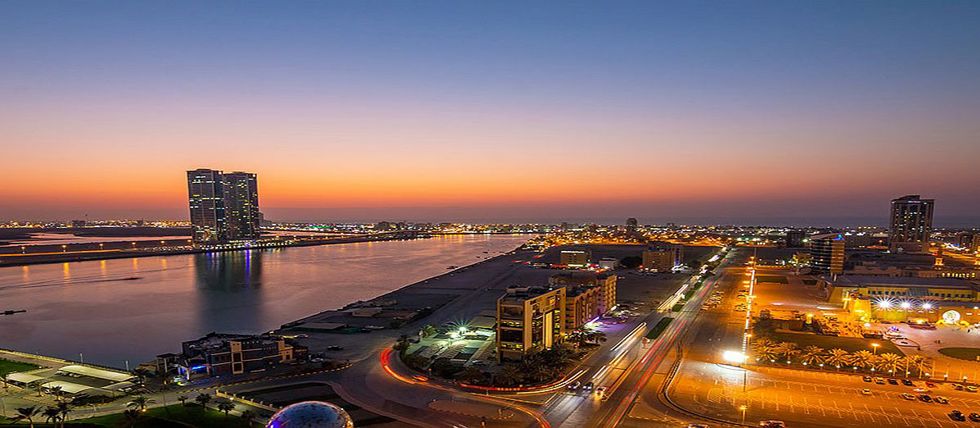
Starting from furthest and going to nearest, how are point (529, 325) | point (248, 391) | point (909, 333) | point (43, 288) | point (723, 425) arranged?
point (43, 288), point (909, 333), point (529, 325), point (248, 391), point (723, 425)

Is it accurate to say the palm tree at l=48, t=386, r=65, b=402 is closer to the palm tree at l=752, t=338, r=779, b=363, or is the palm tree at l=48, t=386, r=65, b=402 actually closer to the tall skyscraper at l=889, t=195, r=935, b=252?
the palm tree at l=752, t=338, r=779, b=363

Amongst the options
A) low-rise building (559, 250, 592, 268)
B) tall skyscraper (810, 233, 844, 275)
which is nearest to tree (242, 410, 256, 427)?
low-rise building (559, 250, 592, 268)

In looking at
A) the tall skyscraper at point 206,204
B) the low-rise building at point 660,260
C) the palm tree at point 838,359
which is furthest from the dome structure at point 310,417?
the tall skyscraper at point 206,204

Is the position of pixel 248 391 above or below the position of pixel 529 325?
below

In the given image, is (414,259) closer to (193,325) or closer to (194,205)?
(193,325)

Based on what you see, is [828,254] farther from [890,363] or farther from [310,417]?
[310,417]

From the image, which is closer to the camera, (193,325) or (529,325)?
(529,325)

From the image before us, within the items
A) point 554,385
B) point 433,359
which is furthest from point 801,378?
point 433,359
